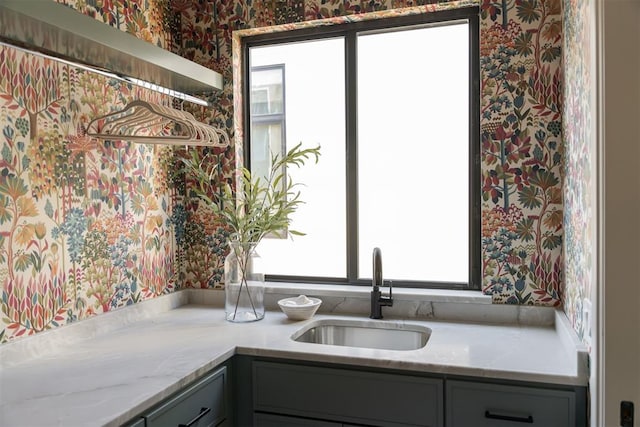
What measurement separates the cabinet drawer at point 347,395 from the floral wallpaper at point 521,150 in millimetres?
711

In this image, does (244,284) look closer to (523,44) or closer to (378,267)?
(378,267)

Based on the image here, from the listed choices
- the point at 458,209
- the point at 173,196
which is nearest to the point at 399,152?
the point at 458,209

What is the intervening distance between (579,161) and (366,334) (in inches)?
44.6

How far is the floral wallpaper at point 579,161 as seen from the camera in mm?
1365

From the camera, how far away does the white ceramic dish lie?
7.07ft

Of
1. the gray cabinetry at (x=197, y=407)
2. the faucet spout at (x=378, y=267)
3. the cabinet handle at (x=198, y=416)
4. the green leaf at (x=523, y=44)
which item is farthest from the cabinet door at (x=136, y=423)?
the green leaf at (x=523, y=44)

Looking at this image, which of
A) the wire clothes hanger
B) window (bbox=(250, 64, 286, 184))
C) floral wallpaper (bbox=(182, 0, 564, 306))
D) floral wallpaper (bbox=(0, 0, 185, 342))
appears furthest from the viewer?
window (bbox=(250, 64, 286, 184))

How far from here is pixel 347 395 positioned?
1.68 m

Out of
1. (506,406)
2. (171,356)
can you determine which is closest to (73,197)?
(171,356)

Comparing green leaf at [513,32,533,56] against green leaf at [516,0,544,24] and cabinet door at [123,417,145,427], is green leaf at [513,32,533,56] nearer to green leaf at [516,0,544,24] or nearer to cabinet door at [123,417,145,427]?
green leaf at [516,0,544,24]

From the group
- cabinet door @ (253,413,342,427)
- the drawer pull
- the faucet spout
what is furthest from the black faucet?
the drawer pull

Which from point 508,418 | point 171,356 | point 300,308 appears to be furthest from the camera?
point 300,308

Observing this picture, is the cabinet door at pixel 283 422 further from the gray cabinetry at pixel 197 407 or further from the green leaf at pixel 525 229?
the green leaf at pixel 525 229

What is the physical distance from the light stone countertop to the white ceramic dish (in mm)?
47
